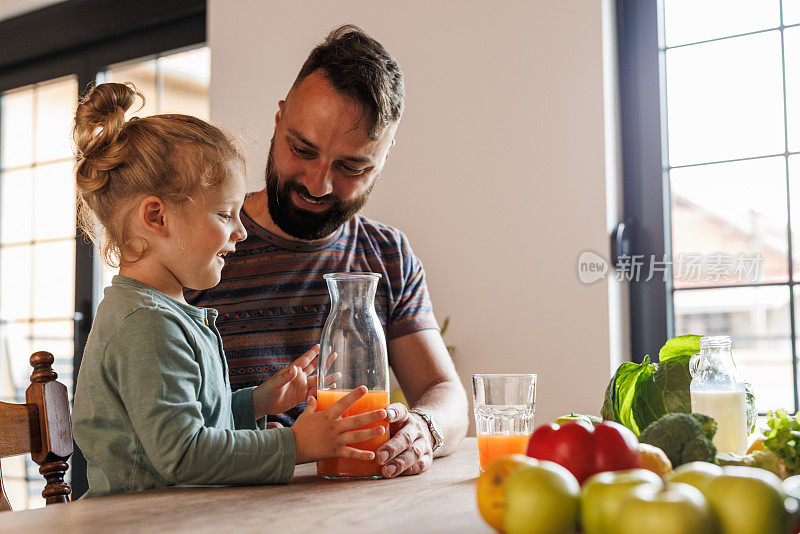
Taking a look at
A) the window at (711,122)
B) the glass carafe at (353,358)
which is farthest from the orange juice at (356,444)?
the window at (711,122)

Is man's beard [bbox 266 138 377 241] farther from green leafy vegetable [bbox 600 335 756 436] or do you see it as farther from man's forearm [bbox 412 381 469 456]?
green leafy vegetable [bbox 600 335 756 436]

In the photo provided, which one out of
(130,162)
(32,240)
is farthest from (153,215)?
(32,240)

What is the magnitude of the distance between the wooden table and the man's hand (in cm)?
3

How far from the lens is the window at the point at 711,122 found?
234cm

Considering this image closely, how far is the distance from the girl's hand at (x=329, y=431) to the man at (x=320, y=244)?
496 millimetres

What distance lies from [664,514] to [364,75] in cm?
122

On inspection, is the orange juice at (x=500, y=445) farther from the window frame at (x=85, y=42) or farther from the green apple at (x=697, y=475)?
the window frame at (x=85, y=42)

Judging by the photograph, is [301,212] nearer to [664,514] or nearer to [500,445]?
[500,445]

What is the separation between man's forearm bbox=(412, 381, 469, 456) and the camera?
1.35 meters

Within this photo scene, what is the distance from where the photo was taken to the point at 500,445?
3.38ft

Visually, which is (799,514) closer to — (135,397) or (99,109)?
(135,397)

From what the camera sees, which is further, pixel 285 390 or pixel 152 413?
pixel 285 390

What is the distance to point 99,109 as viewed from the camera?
3.59ft

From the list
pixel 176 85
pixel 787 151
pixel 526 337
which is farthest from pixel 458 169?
pixel 176 85
